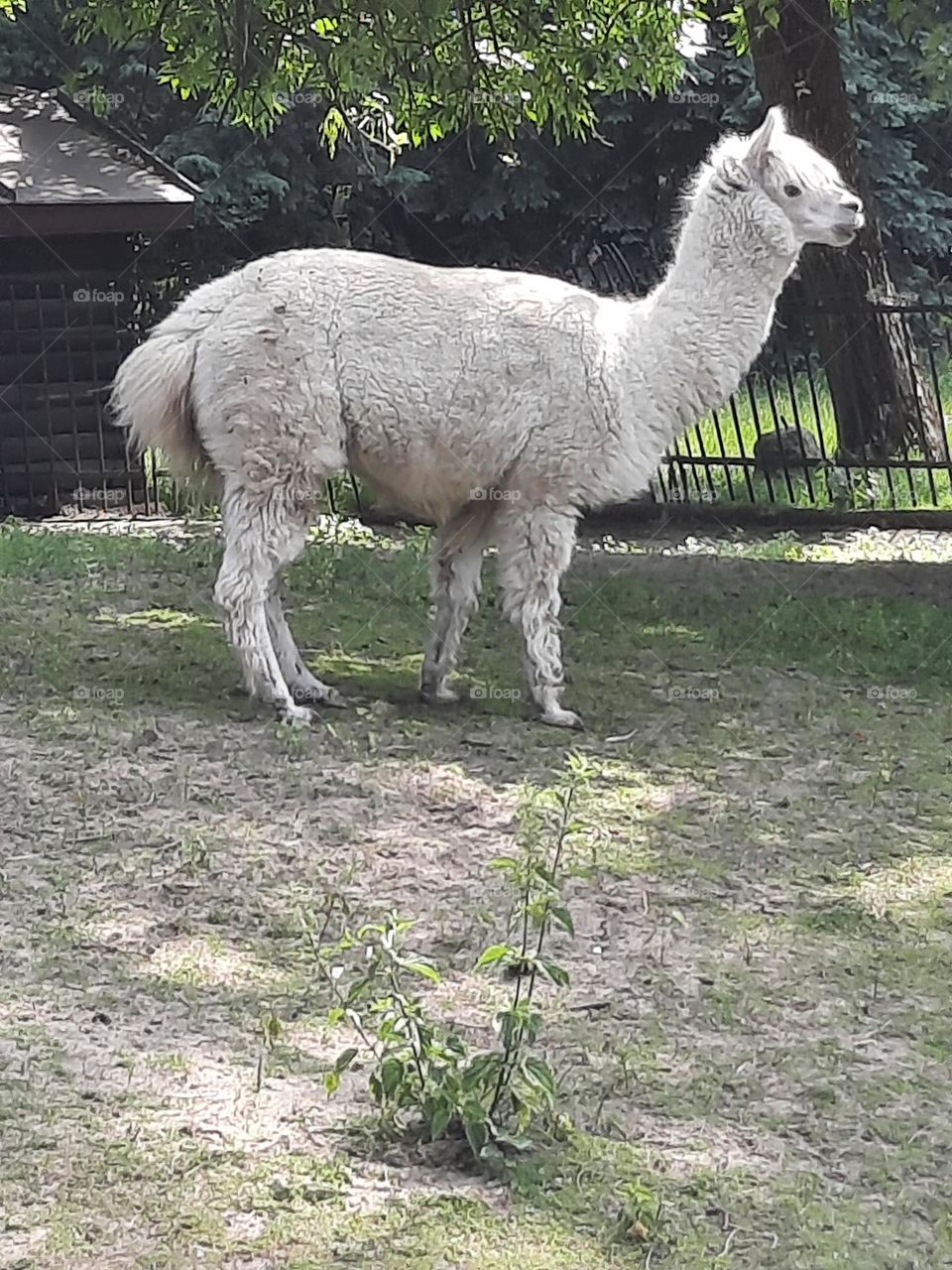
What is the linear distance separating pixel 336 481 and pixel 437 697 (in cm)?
645

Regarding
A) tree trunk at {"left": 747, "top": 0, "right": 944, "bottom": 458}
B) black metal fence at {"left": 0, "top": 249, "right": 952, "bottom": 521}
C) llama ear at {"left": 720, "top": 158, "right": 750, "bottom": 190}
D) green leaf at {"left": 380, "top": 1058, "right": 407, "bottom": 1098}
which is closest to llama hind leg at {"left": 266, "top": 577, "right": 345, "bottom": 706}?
llama ear at {"left": 720, "top": 158, "right": 750, "bottom": 190}

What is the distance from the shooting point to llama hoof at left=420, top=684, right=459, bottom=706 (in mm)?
7129

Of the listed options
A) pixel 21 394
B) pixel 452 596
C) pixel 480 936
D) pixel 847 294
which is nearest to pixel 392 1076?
pixel 480 936

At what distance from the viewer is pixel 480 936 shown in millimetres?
4684

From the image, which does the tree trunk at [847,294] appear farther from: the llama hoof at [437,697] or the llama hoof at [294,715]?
the llama hoof at [294,715]

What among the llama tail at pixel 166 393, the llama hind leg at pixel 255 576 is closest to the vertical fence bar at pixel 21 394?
the llama tail at pixel 166 393

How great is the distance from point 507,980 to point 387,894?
0.62 metres

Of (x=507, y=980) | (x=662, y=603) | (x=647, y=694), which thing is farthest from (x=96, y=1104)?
(x=662, y=603)

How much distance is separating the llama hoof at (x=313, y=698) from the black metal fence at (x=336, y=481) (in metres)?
5.87

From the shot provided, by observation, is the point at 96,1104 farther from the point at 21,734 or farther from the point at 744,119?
the point at 744,119

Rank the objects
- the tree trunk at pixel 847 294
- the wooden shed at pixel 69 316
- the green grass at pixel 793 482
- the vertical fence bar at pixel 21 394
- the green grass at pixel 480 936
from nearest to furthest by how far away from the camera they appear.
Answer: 1. the green grass at pixel 480 936
2. the tree trunk at pixel 847 294
3. the green grass at pixel 793 482
4. the wooden shed at pixel 69 316
5. the vertical fence bar at pixel 21 394

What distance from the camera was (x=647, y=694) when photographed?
7.51 m

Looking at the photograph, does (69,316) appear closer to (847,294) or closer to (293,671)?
(847,294)

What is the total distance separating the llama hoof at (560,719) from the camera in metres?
6.83
